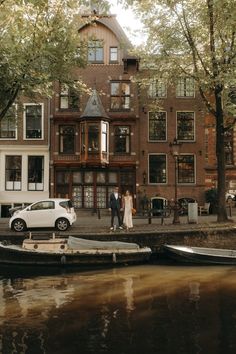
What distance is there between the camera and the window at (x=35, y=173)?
3678 cm

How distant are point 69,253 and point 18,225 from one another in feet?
16.9

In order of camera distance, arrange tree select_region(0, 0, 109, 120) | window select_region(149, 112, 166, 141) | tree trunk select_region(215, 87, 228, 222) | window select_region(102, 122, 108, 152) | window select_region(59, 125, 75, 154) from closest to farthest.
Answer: tree select_region(0, 0, 109, 120)
tree trunk select_region(215, 87, 228, 222)
window select_region(102, 122, 108, 152)
window select_region(59, 125, 75, 154)
window select_region(149, 112, 166, 141)

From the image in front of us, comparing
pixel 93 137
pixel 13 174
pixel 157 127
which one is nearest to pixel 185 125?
pixel 157 127

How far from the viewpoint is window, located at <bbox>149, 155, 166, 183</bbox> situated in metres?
37.0

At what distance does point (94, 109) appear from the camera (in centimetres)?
3556

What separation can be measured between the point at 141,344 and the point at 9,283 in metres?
7.82

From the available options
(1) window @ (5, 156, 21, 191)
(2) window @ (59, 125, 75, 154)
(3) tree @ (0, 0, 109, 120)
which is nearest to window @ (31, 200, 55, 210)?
(3) tree @ (0, 0, 109, 120)

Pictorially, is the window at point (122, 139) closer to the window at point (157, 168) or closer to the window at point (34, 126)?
the window at point (157, 168)

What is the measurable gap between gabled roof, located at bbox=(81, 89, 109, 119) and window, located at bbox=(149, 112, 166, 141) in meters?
3.82

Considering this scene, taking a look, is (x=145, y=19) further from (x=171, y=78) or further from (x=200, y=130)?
(x=200, y=130)

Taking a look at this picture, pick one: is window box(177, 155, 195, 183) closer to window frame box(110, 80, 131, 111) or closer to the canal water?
window frame box(110, 80, 131, 111)

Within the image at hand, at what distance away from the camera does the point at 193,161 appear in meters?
37.2

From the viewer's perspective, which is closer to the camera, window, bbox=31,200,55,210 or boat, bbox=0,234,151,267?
boat, bbox=0,234,151,267

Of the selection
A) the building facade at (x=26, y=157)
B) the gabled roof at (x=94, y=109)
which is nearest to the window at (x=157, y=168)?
the gabled roof at (x=94, y=109)
